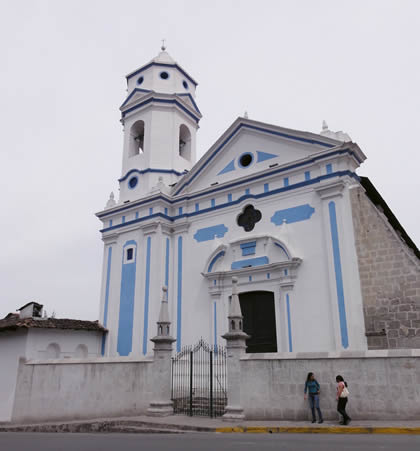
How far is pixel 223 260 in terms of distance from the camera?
16688 mm

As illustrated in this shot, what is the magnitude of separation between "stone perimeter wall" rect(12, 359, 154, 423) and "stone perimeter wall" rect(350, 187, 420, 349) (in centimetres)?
669

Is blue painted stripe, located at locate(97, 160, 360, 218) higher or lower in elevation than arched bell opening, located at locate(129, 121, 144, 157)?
lower

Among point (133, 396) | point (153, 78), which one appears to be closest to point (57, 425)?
point (133, 396)

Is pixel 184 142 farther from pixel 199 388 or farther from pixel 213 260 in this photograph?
→ pixel 199 388

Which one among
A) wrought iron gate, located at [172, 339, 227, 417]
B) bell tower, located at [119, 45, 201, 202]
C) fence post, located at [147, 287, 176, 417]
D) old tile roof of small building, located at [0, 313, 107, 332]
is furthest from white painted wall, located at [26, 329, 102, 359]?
bell tower, located at [119, 45, 201, 202]

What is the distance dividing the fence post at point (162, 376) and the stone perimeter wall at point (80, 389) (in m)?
0.24

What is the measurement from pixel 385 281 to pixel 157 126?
12.2m

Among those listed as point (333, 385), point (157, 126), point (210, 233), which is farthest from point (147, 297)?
point (333, 385)

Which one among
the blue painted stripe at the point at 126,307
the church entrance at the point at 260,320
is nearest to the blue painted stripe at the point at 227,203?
the blue painted stripe at the point at 126,307

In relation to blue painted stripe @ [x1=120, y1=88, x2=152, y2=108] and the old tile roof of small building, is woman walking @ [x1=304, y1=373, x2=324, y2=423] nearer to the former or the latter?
the old tile roof of small building

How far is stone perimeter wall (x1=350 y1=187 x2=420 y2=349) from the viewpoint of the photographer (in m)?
12.7

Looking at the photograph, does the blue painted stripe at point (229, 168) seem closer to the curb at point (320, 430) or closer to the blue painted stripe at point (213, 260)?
the blue painted stripe at point (213, 260)

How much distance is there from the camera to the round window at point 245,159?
1731cm

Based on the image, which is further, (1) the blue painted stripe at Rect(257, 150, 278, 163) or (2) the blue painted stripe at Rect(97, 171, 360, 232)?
(1) the blue painted stripe at Rect(257, 150, 278, 163)
